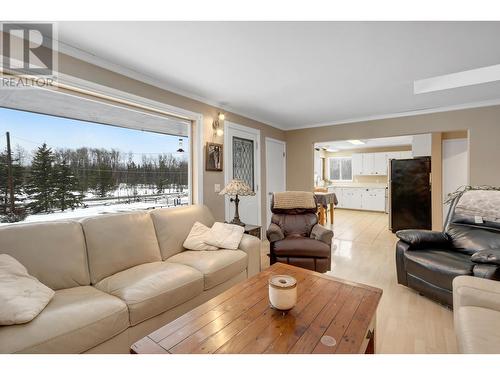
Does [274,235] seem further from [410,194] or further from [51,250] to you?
[410,194]

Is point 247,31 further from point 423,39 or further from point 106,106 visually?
point 106,106

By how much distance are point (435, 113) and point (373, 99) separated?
1242 mm

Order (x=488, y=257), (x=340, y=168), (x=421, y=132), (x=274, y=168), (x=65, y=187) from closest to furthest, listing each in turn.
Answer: (x=488, y=257) → (x=65, y=187) → (x=421, y=132) → (x=274, y=168) → (x=340, y=168)

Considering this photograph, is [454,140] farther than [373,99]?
Yes

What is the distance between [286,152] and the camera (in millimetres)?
5273

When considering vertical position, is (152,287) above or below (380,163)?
below

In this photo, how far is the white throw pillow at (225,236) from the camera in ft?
8.20

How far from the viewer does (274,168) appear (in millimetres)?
4938

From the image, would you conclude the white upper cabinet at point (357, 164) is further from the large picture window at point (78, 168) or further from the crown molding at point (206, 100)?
the large picture window at point (78, 168)

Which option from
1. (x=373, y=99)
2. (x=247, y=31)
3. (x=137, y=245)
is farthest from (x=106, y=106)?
(x=373, y=99)

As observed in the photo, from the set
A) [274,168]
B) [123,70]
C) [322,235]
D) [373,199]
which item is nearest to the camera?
[123,70]

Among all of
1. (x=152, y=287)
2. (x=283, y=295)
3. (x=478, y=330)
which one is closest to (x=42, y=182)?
(x=152, y=287)

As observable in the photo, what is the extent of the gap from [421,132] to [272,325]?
13.6ft

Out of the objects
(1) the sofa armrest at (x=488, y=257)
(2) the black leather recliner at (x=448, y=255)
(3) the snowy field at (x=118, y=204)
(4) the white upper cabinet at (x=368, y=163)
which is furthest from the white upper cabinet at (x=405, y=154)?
(3) the snowy field at (x=118, y=204)
